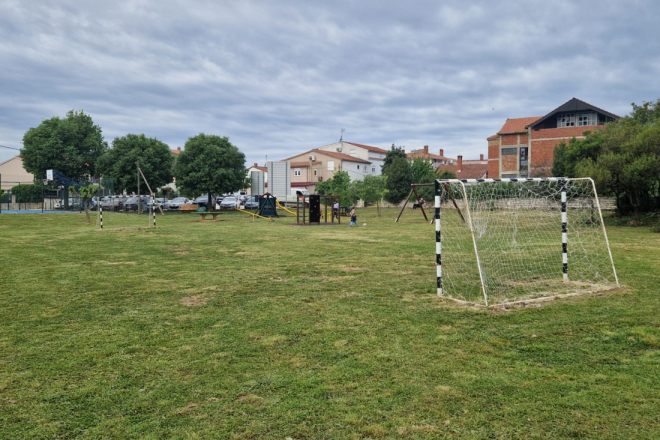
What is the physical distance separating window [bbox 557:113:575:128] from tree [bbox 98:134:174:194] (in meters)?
41.8

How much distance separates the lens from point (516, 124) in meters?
56.8

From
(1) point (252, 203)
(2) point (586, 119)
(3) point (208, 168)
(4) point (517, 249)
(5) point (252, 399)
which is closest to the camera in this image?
(5) point (252, 399)

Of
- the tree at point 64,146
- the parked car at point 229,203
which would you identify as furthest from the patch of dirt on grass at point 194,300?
the tree at point 64,146

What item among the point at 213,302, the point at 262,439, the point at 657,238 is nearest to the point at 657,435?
the point at 262,439

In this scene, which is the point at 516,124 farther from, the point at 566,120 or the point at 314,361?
the point at 314,361

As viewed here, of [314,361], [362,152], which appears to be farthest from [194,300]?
[362,152]

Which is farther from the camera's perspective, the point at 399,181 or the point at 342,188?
the point at 399,181

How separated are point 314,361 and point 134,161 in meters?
38.9

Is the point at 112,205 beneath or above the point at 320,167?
beneath

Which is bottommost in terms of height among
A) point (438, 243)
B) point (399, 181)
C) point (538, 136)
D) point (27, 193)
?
point (438, 243)

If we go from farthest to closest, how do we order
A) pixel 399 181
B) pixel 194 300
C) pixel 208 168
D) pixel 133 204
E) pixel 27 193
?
pixel 399 181 → pixel 27 193 → pixel 133 204 → pixel 208 168 → pixel 194 300

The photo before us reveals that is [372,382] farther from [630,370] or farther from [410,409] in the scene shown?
[630,370]

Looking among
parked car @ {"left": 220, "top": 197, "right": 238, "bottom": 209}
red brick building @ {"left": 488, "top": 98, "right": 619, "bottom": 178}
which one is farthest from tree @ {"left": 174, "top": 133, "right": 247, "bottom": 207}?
red brick building @ {"left": 488, "top": 98, "right": 619, "bottom": 178}

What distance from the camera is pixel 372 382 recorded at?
422 centimetres
